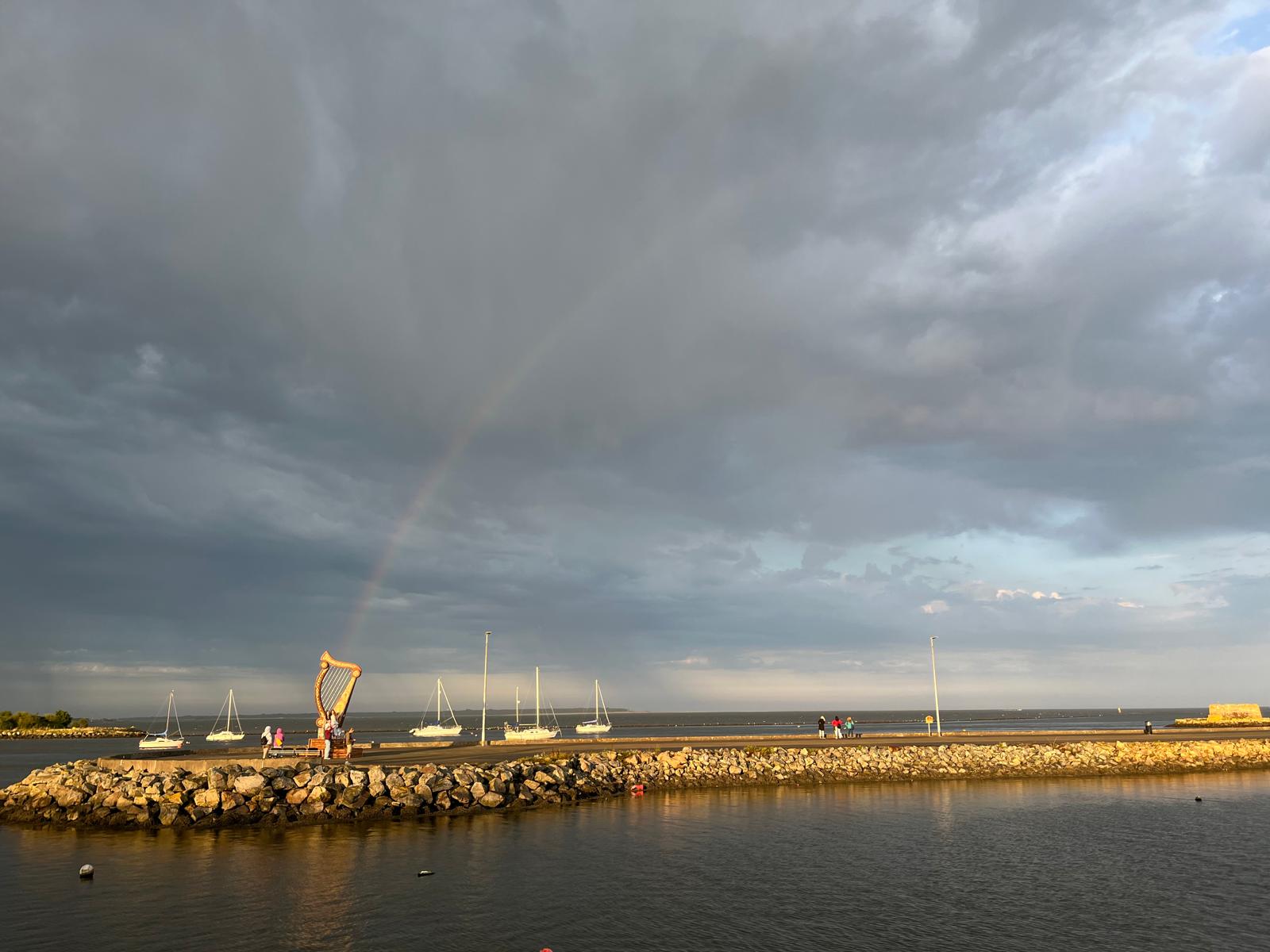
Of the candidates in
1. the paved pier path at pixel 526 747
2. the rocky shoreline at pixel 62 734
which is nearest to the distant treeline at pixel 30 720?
the rocky shoreline at pixel 62 734

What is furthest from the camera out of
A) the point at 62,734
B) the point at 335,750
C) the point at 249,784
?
the point at 62,734

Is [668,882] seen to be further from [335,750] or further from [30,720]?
[30,720]

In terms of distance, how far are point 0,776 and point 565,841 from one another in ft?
191

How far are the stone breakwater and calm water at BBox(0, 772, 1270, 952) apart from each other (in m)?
2.07

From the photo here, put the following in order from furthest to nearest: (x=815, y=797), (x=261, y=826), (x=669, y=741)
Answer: (x=669, y=741) < (x=815, y=797) < (x=261, y=826)

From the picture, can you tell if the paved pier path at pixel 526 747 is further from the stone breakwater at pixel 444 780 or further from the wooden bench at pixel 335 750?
the stone breakwater at pixel 444 780

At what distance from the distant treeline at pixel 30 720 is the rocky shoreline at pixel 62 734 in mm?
1839

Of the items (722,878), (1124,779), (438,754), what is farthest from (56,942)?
(1124,779)

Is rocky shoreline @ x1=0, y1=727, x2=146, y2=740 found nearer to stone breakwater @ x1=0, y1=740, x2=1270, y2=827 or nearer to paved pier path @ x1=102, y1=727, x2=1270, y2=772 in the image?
paved pier path @ x1=102, y1=727, x2=1270, y2=772

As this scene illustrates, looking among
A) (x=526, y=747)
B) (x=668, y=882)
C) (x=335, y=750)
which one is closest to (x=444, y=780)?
(x=335, y=750)

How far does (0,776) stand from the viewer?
66.4 metres

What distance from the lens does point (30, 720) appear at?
552 feet

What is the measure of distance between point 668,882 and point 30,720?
19102 centimetres

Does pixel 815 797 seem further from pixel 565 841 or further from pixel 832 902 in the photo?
pixel 832 902
